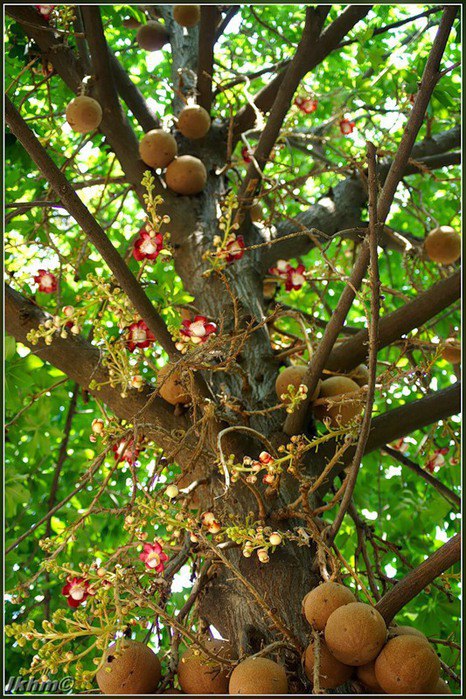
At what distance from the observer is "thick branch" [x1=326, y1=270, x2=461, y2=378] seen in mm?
1912

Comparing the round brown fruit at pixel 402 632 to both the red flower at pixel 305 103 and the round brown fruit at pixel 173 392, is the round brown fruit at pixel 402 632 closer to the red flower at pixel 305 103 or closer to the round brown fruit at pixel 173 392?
the round brown fruit at pixel 173 392

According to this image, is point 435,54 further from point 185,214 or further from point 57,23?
point 57,23

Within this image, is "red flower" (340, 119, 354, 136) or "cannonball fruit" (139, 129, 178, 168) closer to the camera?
"cannonball fruit" (139, 129, 178, 168)

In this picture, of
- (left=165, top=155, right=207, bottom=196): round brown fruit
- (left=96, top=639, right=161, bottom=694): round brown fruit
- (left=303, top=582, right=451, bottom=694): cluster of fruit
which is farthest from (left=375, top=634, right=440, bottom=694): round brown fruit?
(left=165, top=155, right=207, bottom=196): round brown fruit

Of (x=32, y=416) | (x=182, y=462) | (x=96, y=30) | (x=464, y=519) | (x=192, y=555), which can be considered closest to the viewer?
(x=464, y=519)

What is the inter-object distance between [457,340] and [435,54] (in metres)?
0.81

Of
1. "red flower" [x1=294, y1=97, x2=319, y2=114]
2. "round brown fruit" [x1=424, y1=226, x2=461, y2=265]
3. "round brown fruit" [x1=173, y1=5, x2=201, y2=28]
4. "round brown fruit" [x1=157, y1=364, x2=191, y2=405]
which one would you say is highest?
"red flower" [x1=294, y1=97, x2=319, y2=114]

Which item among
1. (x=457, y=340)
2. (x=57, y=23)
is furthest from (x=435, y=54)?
(x=57, y=23)

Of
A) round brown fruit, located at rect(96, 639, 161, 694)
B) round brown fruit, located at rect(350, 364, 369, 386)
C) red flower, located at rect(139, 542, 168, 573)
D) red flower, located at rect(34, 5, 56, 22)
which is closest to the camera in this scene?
round brown fruit, located at rect(96, 639, 161, 694)

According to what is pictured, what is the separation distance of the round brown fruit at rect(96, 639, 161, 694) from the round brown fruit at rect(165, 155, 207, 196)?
1.62 metres

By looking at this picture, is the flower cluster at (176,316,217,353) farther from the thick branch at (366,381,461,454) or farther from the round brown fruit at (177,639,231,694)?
the round brown fruit at (177,639,231,694)

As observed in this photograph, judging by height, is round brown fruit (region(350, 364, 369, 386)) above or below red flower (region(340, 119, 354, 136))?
below

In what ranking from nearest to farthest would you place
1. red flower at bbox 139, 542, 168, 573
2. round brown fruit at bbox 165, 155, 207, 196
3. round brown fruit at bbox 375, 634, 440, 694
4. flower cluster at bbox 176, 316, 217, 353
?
round brown fruit at bbox 375, 634, 440, 694, red flower at bbox 139, 542, 168, 573, flower cluster at bbox 176, 316, 217, 353, round brown fruit at bbox 165, 155, 207, 196

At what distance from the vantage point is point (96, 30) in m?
2.39
